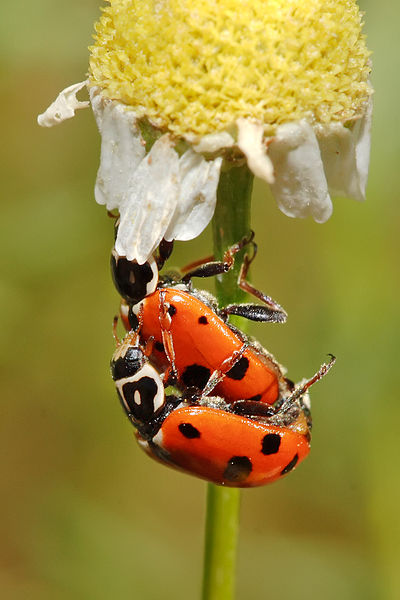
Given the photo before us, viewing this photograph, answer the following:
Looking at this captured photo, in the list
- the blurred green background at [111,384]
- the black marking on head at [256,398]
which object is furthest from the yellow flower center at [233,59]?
the blurred green background at [111,384]

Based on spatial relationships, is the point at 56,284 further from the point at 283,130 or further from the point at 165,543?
the point at 283,130

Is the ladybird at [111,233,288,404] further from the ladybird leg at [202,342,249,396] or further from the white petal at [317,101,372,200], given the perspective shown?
the white petal at [317,101,372,200]

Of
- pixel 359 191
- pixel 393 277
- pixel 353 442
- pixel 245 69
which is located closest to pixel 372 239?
pixel 393 277

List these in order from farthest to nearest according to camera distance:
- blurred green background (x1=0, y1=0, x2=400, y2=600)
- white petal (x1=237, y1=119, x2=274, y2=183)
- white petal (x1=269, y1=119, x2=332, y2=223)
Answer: blurred green background (x1=0, y1=0, x2=400, y2=600) → white petal (x1=269, y1=119, x2=332, y2=223) → white petal (x1=237, y1=119, x2=274, y2=183)

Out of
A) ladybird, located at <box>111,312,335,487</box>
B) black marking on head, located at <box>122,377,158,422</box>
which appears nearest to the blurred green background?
ladybird, located at <box>111,312,335,487</box>

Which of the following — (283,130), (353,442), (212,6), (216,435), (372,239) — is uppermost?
(212,6)

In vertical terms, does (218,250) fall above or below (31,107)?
below

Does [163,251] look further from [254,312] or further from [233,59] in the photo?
[233,59]
